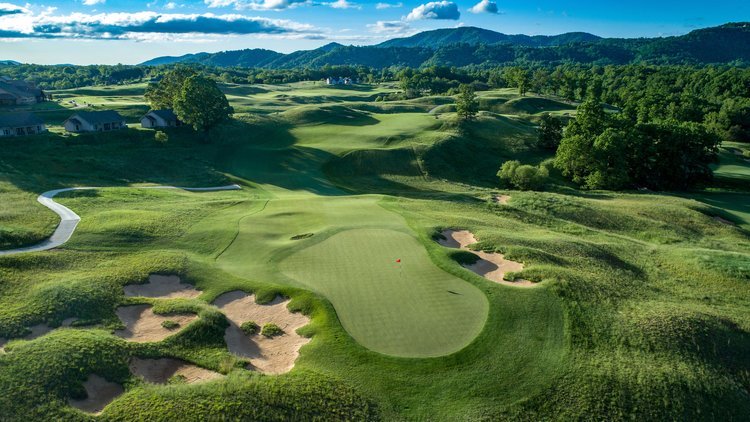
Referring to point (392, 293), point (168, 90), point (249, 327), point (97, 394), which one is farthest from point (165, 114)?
point (97, 394)

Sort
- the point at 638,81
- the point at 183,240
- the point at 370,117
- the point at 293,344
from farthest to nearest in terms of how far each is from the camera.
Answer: the point at 638,81 → the point at 370,117 → the point at 183,240 → the point at 293,344

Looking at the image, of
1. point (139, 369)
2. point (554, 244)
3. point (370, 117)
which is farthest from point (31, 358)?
point (370, 117)

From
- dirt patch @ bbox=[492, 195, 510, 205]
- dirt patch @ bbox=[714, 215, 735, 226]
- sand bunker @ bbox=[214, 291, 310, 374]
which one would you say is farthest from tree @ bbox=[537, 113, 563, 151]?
sand bunker @ bbox=[214, 291, 310, 374]

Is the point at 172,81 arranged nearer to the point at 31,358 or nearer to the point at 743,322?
the point at 31,358

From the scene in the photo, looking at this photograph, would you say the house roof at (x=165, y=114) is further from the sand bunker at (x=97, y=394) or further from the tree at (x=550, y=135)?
the sand bunker at (x=97, y=394)

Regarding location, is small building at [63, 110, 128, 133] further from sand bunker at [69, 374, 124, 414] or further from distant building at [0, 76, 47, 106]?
sand bunker at [69, 374, 124, 414]

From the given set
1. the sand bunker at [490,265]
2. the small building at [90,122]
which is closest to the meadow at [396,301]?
the sand bunker at [490,265]
